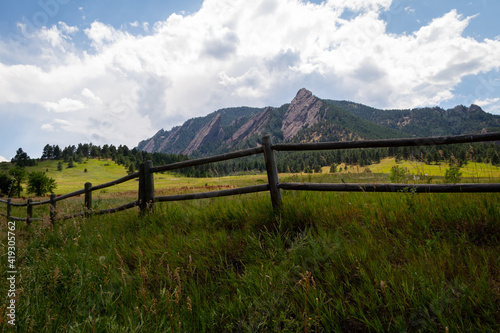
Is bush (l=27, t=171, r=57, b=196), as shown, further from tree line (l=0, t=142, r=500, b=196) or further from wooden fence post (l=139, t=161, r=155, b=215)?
wooden fence post (l=139, t=161, r=155, b=215)

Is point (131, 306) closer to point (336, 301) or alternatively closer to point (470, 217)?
point (336, 301)

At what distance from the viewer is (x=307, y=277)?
1.51 meters

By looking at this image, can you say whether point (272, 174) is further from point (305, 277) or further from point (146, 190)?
point (146, 190)

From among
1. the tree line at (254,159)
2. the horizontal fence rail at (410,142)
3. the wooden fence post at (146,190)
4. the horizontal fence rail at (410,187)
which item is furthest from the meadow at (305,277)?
the wooden fence post at (146,190)

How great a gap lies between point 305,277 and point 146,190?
4.66m

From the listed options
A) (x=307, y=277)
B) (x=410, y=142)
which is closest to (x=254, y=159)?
(x=410, y=142)

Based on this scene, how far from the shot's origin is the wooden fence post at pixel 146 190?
17.2 feet

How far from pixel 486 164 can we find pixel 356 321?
432 centimetres

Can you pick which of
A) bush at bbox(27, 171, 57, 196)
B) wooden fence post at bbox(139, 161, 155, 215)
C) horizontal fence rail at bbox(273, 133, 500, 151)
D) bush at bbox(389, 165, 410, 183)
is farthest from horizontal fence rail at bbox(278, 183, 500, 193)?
bush at bbox(27, 171, 57, 196)

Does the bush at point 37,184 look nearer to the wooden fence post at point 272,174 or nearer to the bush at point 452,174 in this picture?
the wooden fence post at point 272,174

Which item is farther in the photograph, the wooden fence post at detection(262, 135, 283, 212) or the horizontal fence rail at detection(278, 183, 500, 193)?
the wooden fence post at detection(262, 135, 283, 212)

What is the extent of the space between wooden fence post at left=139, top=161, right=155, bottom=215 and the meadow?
4.41ft

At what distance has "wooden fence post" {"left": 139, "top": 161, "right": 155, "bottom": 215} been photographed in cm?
525

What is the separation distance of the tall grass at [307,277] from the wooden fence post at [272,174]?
146 mm
